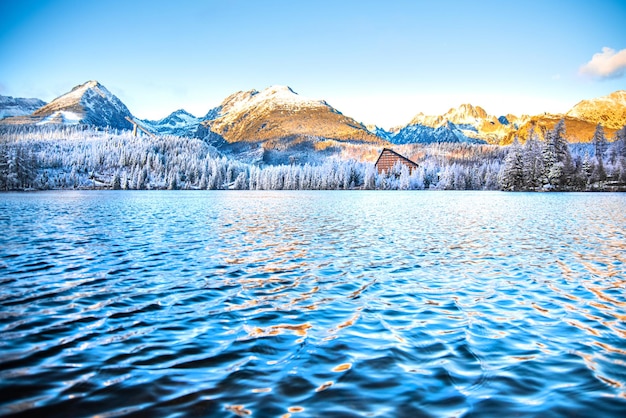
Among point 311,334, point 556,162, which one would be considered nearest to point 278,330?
point 311,334

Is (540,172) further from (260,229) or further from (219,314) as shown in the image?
(219,314)

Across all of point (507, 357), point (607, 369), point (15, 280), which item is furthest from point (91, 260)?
point (607, 369)

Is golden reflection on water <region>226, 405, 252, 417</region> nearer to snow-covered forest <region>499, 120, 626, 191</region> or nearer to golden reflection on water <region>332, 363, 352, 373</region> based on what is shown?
golden reflection on water <region>332, 363, 352, 373</region>

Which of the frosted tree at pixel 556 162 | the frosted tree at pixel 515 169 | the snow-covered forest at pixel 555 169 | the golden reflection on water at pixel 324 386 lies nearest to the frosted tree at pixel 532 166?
the snow-covered forest at pixel 555 169

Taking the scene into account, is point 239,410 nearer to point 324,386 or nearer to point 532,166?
point 324,386

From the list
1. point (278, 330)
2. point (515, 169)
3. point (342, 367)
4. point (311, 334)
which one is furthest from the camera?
point (515, 169)

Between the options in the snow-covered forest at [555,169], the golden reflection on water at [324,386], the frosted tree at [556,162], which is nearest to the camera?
the golden reflection on water at [324,386]

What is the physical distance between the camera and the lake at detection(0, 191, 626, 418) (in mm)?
6691

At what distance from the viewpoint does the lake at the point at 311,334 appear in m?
6.69

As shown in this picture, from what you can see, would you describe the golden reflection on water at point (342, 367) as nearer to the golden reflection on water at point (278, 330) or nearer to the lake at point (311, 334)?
the lake at point (311, 334)

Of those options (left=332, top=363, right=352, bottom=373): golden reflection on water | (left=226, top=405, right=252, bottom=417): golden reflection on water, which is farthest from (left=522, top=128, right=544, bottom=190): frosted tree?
(left=226, top=405, right=252, bottom=417): golden reflection on water

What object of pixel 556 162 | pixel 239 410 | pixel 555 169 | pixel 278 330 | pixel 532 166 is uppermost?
pixel 556 162

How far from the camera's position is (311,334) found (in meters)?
9.86

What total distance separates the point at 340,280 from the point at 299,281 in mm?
1652
